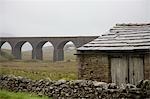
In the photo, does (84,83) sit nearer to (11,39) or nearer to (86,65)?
(86,65)

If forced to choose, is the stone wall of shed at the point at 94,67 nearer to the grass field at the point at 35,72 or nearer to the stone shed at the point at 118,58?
the stone shed at the point at 118,58

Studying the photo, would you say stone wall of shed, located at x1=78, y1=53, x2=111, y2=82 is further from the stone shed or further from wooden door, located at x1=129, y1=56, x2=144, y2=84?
wooden door, located at x1=129, y1=56, x2=144, y2=84

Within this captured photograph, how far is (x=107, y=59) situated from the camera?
14.9m

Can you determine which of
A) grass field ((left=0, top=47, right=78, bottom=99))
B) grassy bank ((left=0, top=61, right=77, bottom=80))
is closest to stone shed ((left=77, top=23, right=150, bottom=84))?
grass field ((left=0, top=47, right=78, bottom=99))

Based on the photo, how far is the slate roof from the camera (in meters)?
14.4

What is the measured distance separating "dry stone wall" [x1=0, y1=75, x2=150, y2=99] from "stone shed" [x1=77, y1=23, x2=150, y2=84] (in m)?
1.86

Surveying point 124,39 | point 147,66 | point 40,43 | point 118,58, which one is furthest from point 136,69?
point 40,43

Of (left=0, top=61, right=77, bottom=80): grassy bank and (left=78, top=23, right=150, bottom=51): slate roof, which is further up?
(left=78, top=23, right=150, bottom=51): slate roof

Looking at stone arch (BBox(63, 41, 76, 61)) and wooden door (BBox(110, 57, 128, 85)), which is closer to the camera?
wooden door (BBox(110, 57, 128, 85))

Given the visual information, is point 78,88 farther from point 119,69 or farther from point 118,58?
point 118,58

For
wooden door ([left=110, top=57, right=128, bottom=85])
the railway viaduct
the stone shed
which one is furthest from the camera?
the railway viaduct

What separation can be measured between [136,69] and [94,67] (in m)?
1.86

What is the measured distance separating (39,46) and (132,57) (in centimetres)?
5449

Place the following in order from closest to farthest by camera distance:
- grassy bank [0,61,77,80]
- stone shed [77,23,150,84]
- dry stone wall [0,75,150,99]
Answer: dry stone wall [0,75,150,99], stone shed [77,23,150,84], grassy bank [0,61,77,80]
